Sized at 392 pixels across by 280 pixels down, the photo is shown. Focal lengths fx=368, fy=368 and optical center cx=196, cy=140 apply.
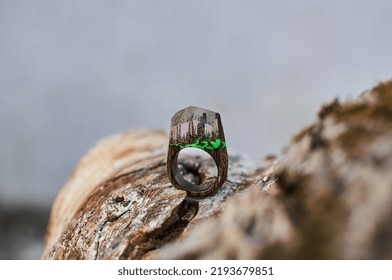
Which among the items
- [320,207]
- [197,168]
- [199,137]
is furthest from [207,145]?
[320,207]

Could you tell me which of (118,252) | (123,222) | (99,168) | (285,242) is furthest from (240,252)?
(99,168)

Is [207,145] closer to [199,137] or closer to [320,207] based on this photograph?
[199,137]

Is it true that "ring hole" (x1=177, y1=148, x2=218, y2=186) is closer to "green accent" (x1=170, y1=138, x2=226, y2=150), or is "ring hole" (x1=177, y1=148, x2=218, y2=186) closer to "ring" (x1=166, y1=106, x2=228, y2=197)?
"ring" (x1=166, y1=106, x2=228, y2=197)

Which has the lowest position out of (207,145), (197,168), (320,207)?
(320,207)

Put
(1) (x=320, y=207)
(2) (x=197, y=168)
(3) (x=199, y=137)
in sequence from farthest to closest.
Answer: (2) (x=197, y=168)
(3) (x=199, y=137)
(1) (x=320, y=207)

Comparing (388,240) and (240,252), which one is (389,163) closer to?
(388,240)

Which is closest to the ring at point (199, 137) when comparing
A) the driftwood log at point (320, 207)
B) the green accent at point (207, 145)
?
the green accent at point (207, 145)

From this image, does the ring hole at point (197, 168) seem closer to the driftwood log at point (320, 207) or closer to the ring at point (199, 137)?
the ring at point (199, 137)
